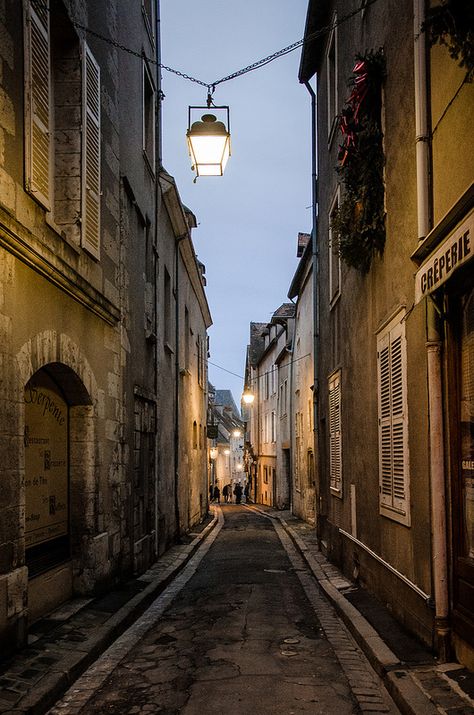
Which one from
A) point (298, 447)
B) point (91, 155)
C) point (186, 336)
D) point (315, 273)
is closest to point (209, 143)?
point (91, 155)

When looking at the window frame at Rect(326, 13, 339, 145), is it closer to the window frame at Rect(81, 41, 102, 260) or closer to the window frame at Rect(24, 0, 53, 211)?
the window frame at Rect(81, 41, 102, 260)

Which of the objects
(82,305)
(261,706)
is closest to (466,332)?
(261,706)

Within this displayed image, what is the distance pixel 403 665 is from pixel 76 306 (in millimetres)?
4909

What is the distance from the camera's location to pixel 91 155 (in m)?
8.57

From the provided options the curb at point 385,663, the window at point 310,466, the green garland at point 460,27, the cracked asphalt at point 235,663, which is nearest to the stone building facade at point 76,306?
the cracked asphalt at point 235,663

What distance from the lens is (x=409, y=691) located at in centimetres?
498

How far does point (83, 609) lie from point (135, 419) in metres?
3.89

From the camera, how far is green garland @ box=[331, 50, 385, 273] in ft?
26.5

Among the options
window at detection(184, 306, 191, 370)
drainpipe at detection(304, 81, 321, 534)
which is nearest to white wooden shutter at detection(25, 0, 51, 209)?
drainpipe at detection(304, 81, 321, 534)

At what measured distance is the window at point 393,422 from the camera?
276 inches

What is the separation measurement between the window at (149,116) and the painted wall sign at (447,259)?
28.7 ft

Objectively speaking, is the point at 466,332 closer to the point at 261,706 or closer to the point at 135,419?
the point at 261,706

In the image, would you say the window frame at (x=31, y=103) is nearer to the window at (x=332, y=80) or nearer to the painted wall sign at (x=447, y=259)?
the painted wall sign at (x=447, y=259)

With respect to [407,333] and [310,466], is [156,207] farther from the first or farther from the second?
[310,466]
